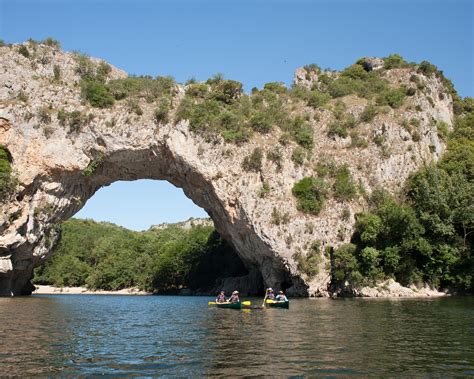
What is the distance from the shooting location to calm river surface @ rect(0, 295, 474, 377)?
11.2 m

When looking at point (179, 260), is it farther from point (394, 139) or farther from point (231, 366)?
point (231, 366)

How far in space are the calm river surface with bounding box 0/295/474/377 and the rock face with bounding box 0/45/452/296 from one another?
74.3ft

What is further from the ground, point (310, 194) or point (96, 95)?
point (96, 95)

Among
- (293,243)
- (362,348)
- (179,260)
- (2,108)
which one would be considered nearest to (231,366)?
(362,348)

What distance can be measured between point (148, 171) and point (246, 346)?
37.8m

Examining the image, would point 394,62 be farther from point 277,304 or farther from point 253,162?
Answer: point 277,304

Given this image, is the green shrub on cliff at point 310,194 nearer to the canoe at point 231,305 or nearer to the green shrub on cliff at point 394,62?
the canoe at point 231,305

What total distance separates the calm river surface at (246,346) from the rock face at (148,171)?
22.6m

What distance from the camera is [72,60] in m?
51.3

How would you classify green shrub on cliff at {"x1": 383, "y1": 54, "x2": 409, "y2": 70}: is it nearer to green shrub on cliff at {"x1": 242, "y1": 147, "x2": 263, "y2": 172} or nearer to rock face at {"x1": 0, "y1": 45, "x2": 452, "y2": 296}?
rock face at {"x1": 0, "y1": 45, "x2": 452, "y2": 296}

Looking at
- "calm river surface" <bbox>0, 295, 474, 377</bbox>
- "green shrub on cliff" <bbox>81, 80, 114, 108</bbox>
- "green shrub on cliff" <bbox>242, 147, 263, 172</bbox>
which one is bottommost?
"calm river surface" <bbox>0, 295, 474, 377</bbox>

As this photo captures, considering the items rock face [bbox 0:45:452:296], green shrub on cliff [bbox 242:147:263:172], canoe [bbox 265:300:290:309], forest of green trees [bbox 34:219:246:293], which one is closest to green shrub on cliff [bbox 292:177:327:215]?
rock face [bbox 0:45:452:296]

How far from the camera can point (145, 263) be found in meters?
87.6

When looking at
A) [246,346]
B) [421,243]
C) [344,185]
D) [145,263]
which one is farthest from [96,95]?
[145,263]
